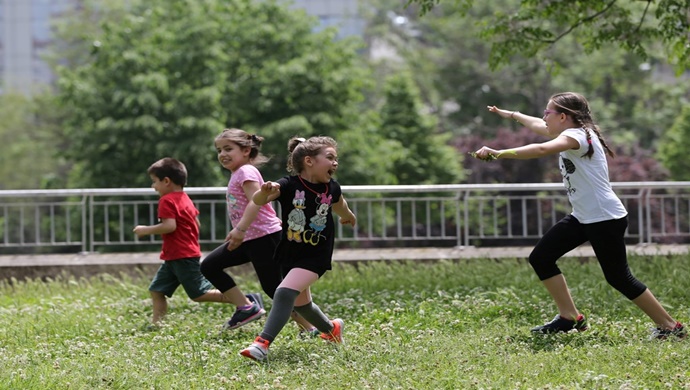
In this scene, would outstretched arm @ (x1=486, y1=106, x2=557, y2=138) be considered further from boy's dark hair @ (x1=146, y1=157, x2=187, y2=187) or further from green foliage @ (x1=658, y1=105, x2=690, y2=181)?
green foliage @ (x1=658, y1=105, x2=690, y2=181)

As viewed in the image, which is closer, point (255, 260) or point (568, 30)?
point (255, 260)

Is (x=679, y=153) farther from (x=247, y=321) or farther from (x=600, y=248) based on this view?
(x=247, y=321)

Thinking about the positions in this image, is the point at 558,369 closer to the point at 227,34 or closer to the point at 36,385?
the point at 36,385

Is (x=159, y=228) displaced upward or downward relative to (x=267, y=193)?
downward

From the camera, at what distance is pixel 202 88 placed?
22.8 meters

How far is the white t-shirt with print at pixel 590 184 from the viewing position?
6.19 m

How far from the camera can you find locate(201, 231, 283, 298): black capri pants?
277 inches

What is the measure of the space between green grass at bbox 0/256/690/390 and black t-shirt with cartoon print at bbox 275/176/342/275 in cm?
58

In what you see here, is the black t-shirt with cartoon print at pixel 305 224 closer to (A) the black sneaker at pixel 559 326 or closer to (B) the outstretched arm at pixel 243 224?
(B) the outstretched arm at pixel 243 224

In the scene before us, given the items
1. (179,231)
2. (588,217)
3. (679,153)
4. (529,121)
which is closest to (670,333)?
(588,217)

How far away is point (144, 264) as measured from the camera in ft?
36.4

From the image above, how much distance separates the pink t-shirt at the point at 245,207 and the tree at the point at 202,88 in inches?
555

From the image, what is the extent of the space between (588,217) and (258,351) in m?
2.26

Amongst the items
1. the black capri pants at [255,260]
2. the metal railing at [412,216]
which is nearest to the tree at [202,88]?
the metal railing at [412,216]
